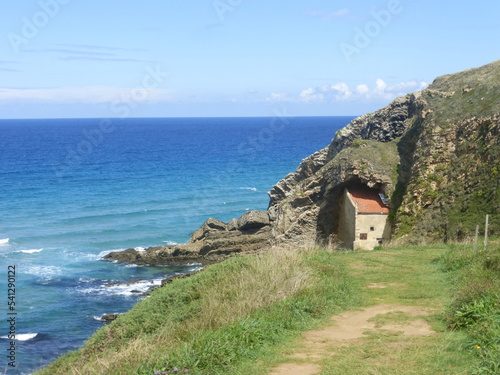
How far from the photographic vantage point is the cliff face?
94.6 feet

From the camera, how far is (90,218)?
54219 mm

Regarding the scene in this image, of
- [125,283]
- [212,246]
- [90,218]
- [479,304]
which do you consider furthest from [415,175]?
[90,218]

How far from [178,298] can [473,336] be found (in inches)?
318

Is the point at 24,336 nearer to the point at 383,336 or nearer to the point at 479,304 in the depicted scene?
the point at 383,336

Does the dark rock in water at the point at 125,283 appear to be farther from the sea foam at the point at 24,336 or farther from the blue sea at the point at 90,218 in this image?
the sea foam at the point at 24,336

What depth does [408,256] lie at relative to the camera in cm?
2000

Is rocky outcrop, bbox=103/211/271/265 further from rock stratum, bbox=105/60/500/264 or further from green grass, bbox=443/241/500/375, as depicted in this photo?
green grass, bbox=443/241/500/375

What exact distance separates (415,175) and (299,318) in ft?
70.7

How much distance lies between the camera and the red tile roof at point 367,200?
31.8 m

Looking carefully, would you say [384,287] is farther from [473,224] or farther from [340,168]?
[340,168]

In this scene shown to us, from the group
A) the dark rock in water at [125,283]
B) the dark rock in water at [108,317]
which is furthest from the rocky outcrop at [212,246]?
the dark rock in water at [108,317]

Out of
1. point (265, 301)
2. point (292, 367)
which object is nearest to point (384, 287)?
point (265, 301)

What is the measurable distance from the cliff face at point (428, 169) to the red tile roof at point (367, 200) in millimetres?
530

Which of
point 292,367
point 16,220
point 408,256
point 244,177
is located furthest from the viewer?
point 244,177
